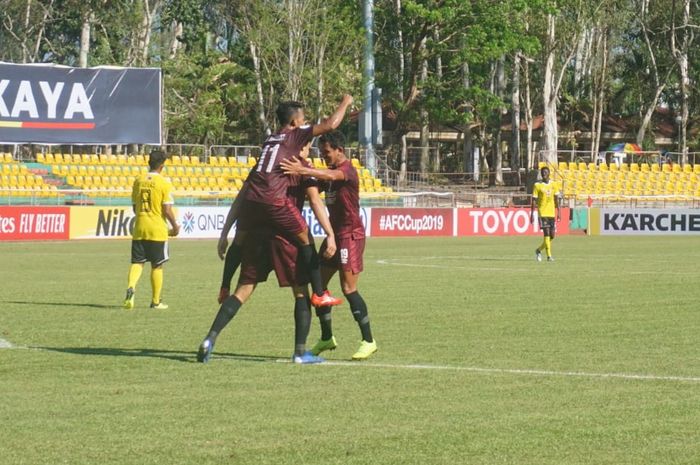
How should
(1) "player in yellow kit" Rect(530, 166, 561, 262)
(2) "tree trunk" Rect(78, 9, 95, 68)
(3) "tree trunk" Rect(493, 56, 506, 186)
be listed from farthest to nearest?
1. (3) "tree trunk" Rect(493, 56, 506, 186)
2. (2) "tree trunk" Rect(78, 9, 95, 68)
3. (1) "player in yellow kit" Rect(530, 166, 561, 262)

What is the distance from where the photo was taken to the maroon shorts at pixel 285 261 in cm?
1095

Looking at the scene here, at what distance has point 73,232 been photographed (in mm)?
41094

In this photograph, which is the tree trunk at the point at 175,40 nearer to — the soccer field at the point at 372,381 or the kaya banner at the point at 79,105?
the kaya banner at the point at 79,105

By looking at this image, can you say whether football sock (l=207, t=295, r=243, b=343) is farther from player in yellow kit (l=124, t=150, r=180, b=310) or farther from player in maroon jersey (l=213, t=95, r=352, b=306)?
player in yellow kit (l=124, t=150, r=180, b=310)

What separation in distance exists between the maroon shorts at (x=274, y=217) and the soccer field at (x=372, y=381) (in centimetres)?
112

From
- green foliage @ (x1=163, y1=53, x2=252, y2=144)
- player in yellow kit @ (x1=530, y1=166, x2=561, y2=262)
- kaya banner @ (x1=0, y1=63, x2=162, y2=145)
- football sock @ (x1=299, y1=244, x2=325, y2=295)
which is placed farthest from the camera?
green foliage @ (x1=163, y1=53, x2=252, y2=144)

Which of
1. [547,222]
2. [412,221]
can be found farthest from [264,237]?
[412,221]

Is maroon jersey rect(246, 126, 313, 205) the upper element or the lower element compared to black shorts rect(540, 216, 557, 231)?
upper

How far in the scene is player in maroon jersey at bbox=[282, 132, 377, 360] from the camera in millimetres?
11500

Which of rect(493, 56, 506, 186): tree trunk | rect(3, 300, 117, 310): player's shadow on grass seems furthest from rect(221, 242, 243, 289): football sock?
rect(493, 56, 506, 186): tree trunk

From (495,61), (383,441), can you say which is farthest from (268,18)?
(383,441)

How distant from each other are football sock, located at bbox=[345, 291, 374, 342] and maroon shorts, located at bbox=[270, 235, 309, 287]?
80 cm

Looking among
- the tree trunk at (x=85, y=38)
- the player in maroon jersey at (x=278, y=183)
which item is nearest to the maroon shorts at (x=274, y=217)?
the player in maroon jersey at (x=278, y=183)

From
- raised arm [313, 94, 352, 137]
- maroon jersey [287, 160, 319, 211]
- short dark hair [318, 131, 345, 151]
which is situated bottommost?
maroon jersey [287, 160, 319, 211]
